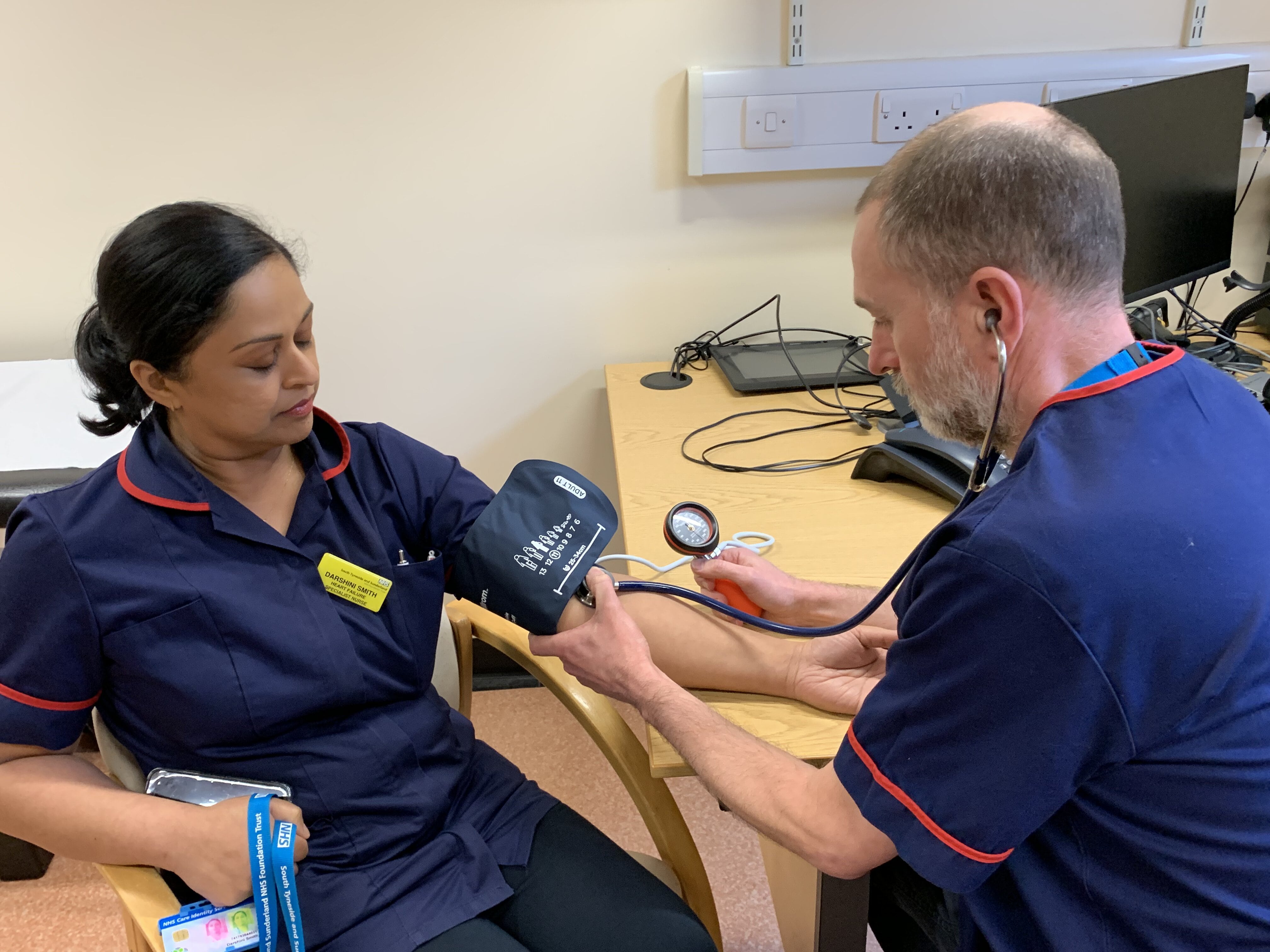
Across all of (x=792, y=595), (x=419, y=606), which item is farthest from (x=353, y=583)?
(x=792, y=595)

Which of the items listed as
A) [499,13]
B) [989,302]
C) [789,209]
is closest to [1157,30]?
[789,209]

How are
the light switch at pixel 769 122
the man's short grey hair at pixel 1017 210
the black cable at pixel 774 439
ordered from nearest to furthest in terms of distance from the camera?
the man's short grey hair at pixel 1017 210, the black cable at pixel 774 439, the light switch at pixel 769 122

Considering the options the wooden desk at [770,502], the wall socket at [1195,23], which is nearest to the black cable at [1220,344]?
the wall socket at [1195,23]

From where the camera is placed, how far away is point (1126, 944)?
2.55ft

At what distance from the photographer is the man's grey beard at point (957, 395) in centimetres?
85

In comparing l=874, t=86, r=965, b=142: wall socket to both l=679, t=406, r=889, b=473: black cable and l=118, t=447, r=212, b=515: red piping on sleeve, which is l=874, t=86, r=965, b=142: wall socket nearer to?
l=679, t=406, r=889, b=473: black cable

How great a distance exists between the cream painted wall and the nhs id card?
1292mm

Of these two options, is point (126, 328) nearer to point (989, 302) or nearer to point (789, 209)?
point (989, 302)

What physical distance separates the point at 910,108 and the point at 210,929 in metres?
1.84

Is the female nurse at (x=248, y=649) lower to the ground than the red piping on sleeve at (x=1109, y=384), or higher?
lower

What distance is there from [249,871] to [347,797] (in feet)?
0.50

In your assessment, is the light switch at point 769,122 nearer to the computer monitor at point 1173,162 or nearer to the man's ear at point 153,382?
the computer monitor at point 1173,162

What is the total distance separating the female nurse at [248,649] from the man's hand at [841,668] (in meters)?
0.32

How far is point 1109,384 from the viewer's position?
0.78m
